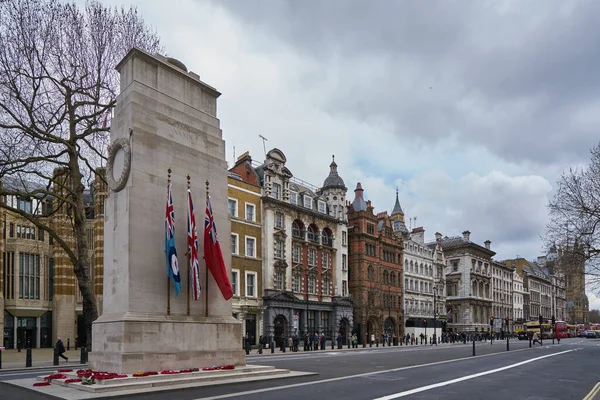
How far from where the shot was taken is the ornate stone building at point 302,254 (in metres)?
51.6

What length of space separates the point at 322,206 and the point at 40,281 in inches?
1195

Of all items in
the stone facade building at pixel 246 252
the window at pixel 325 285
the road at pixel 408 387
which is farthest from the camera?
the window at pixel 325 285

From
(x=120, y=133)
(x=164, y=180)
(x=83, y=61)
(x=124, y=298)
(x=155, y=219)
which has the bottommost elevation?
(x=124, y=298)

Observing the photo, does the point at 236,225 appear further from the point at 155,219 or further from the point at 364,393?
the point at 364,393

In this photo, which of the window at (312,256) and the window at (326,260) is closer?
the window at (312,256)

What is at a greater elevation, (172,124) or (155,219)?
(172,124)

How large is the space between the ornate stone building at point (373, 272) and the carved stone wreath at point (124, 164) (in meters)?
50.1

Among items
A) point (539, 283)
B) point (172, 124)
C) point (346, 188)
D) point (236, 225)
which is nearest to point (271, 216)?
point (236, 225)

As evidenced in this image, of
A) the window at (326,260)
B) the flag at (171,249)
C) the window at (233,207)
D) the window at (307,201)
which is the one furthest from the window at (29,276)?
the flag at (171,249)

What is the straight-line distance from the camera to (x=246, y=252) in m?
49.1

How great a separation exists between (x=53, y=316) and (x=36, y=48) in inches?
1221

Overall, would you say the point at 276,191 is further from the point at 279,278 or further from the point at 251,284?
the point at 251,284

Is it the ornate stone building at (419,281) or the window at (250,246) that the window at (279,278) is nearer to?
the window at (250,246)

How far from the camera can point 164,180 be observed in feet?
55.9
